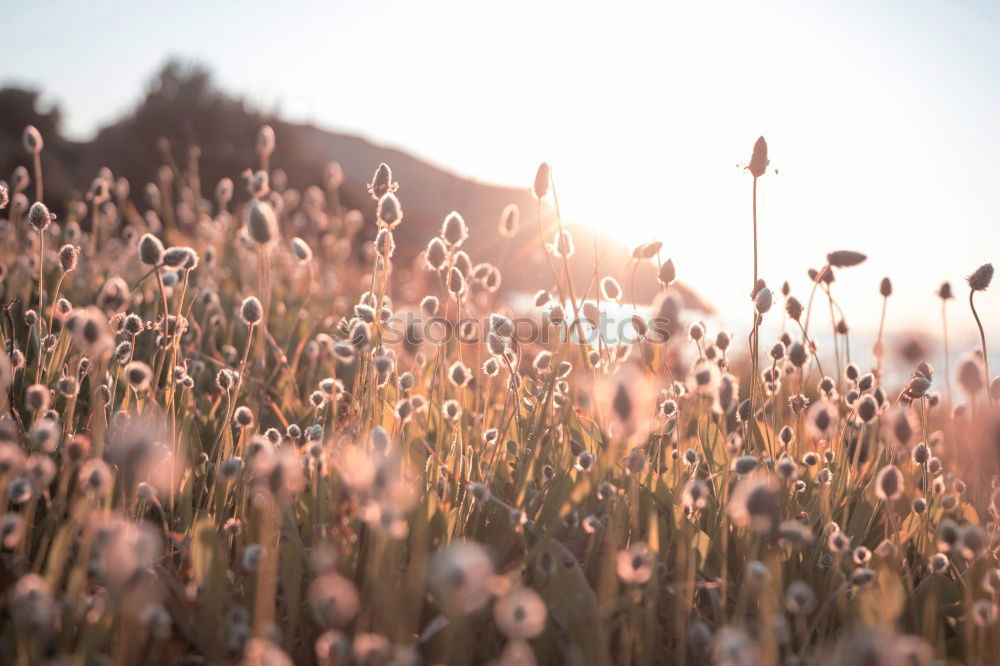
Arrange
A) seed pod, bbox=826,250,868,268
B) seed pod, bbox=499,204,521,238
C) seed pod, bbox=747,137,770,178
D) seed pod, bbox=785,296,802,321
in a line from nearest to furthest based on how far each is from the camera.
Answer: seed pod, bbox=747,137,770,178 → seed pod, bbox=826,250,868,268 → seed pod, bbox=785,296,802,321 → seed pod, bbox=499,204,521,238

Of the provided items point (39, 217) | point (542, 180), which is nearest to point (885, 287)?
point (542, 180)

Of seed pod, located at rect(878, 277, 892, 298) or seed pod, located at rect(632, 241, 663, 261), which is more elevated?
seed pod, located at rect(878, 277, 892, 298)

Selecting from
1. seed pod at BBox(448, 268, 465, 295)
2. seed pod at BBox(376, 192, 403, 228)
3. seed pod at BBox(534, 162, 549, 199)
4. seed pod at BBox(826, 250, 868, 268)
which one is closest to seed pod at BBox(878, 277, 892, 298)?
seed pod at BBox(826, 250, 868, 268)

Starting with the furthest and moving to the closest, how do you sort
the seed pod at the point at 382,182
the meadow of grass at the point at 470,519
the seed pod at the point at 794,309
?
the seed pod at the point at 794,309, the seed pod at the point at 382,182, the meadow of grass at the point at 470,519

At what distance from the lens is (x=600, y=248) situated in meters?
2.55

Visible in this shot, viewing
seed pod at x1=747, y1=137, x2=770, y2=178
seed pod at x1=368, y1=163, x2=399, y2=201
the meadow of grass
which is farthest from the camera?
seed pod at x1=368, y1=163, x2=399, y2=201

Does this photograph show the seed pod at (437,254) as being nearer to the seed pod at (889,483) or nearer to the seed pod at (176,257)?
the seed pod at (176,257)

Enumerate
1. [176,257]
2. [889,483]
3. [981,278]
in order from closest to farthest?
[889,483], [176,257], [981,278]

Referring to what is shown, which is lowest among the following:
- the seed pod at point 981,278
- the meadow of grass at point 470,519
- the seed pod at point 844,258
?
the meadow of grass at point 470,519

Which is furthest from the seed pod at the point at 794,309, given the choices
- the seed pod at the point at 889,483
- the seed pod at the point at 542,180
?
the seed pod at the point at 542,180

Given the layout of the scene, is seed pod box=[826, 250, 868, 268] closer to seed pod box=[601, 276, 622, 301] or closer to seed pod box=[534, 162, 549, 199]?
seed pod box=[601, 276, 622, 301]

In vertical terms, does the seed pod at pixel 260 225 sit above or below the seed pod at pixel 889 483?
above

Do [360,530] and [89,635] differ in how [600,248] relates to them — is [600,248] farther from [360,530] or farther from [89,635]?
[89,635]

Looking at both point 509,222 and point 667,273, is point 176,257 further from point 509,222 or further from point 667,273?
point 667,273
